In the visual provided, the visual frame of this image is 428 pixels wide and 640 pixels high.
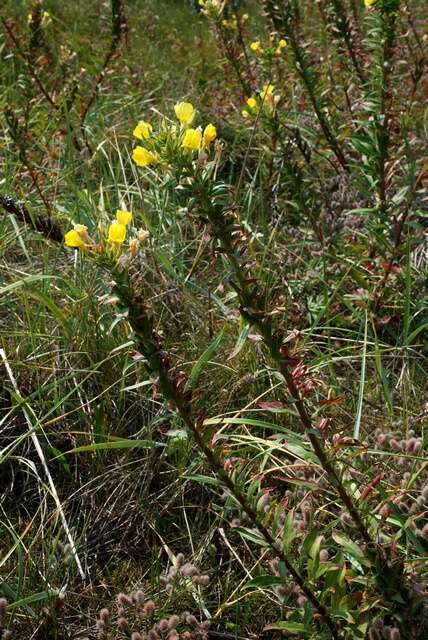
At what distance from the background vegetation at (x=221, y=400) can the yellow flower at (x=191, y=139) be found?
0.07 feet

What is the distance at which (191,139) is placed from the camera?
1.30 metres

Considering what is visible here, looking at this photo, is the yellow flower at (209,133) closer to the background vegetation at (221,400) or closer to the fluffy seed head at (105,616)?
the background vegetation at (221,400)

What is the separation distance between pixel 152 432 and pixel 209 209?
89cm

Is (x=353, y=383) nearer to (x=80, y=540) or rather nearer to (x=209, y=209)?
(x=80, y=540)

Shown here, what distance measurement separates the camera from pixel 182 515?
199 centimetres

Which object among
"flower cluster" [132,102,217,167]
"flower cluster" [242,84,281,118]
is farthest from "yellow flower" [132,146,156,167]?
"flower cluster" [242,84,281,118]

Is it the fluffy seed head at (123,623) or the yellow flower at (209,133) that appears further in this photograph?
the fluffy seed head at (123,623)

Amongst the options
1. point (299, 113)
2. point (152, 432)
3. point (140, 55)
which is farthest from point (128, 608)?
point (140, 55)

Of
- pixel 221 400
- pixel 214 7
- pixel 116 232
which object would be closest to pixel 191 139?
pixel 116 232

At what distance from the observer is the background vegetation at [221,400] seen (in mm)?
1482

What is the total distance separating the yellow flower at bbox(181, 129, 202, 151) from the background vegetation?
2 cm

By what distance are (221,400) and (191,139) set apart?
108cm

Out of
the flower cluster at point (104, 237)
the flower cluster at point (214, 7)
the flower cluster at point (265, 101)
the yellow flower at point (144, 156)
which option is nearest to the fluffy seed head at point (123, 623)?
the flower cluster at point (104, 237)

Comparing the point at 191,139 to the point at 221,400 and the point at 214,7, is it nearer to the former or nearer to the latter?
the point at 221,400
